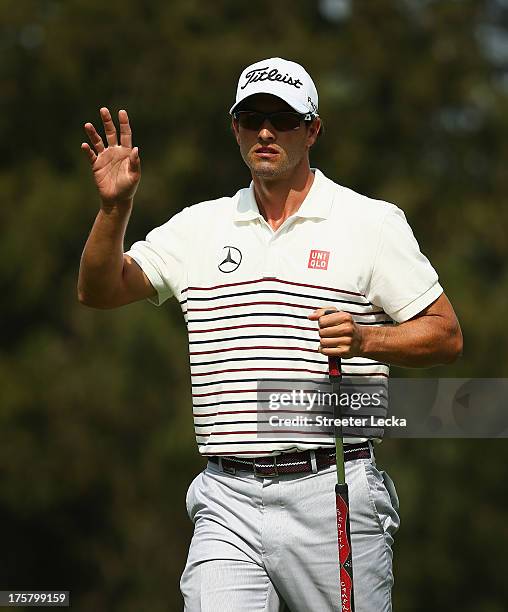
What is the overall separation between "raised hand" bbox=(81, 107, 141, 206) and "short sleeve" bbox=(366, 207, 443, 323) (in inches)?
38.0

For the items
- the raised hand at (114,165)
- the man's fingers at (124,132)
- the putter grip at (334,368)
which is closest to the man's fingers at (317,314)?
the putter grip at (334,368)

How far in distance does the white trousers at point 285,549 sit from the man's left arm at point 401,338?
0.45 m

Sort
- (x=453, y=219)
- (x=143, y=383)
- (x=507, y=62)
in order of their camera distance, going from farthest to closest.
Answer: (x=507, y=62)
(x=453, y=219)
(x=143, y=383)

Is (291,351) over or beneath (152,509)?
over

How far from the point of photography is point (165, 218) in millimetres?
21688

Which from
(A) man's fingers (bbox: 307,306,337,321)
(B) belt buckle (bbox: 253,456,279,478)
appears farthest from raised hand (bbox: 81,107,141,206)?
(B) belt buckle (bbox: 253,456,279,478)

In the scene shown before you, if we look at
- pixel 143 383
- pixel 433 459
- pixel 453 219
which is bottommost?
pixel 433 459

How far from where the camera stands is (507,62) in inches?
965

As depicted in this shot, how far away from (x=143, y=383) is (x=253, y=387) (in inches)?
608

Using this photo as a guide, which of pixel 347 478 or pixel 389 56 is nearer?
pixel 347 478

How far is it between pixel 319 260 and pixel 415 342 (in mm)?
461

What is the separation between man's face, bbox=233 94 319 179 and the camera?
561 centimetres

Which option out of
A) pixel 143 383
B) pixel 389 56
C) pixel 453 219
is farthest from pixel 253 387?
pixel 389 56

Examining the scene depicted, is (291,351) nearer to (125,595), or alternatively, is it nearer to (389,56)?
(125,595)
